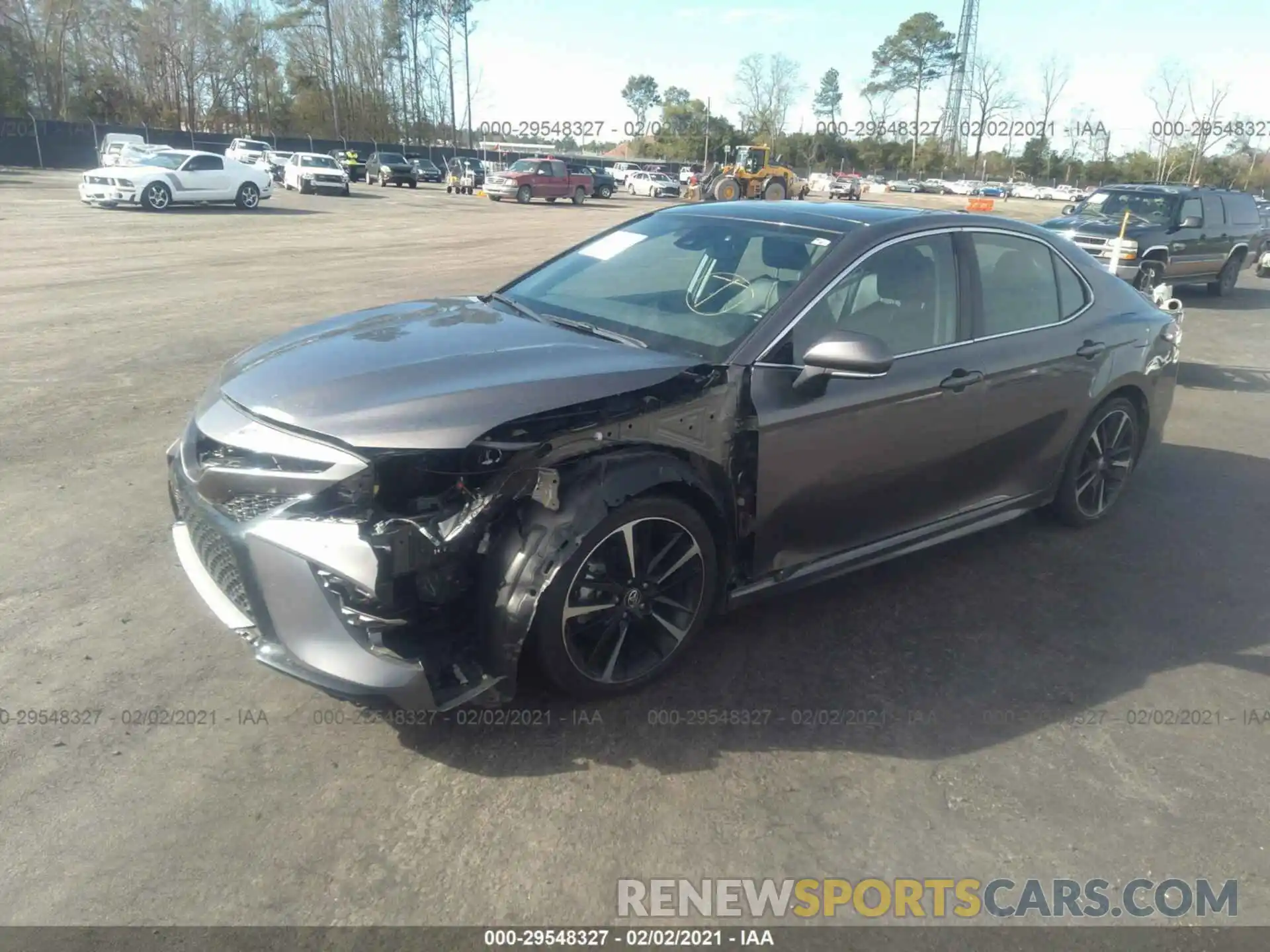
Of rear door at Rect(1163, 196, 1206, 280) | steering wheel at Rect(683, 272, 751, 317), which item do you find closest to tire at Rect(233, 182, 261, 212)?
rear door at Rect(1163, 196, 1206, 280)

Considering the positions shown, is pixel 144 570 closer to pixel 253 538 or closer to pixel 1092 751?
pixel 253 538

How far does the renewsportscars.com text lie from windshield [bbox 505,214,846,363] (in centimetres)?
186

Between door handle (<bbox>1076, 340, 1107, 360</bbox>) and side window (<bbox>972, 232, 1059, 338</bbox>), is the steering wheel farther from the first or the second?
door handle (<bbox>1076, 340, 1107, 360</bbox>)

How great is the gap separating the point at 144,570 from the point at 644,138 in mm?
117636

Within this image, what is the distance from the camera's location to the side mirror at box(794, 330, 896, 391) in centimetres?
341

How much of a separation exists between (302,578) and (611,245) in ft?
8.29

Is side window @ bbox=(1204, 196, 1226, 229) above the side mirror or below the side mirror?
above

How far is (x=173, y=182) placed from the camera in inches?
979

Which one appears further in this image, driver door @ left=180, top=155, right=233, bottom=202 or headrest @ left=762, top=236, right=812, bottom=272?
driver door @ left=180, top=155, right=233, bottom=202

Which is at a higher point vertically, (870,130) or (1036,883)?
(870,130)

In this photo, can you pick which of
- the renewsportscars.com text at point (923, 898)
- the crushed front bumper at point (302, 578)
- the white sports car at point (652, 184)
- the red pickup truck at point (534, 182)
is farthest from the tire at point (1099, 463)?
the white sports car at point (652, 184)

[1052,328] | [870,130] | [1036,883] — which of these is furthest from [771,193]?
[870,130]

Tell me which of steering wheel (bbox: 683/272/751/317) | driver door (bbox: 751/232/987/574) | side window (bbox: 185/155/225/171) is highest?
side window (bbox: 185/155/225/171)

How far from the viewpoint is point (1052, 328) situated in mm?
4711
